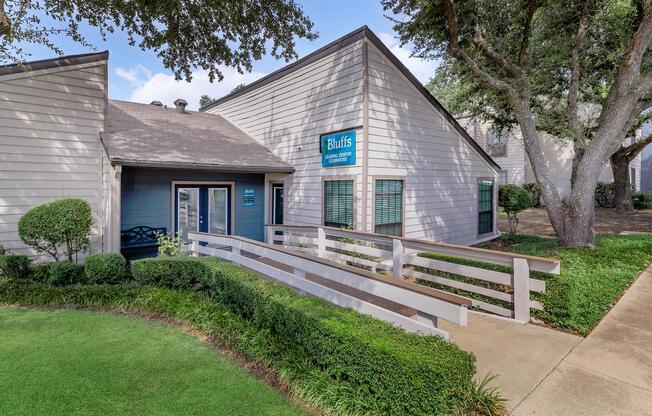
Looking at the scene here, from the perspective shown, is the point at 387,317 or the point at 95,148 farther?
the point at 95,148

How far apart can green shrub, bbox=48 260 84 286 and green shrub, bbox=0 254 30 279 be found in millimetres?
698

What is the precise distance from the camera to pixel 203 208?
9.80m

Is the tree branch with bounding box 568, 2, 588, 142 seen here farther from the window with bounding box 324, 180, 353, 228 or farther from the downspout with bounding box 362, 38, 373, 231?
the window with bounding box 324, 180, 353, 228

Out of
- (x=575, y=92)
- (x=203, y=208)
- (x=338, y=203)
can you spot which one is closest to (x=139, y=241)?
(x=203, y=208)

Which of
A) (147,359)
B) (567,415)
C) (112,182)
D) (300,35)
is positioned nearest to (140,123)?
(112,182)

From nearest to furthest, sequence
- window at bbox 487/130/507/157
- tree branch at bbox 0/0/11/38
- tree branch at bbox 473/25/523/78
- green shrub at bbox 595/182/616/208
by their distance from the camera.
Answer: tree branch at bbox 0/0/11/38, tree branch at bbox 473/25/523/78, green shrub at bbox 595/182/616/208, window at bbox 487/130/507/157

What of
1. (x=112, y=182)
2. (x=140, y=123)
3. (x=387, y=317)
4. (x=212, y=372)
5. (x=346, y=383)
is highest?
(x=140, y=123)

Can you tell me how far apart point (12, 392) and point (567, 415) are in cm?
510

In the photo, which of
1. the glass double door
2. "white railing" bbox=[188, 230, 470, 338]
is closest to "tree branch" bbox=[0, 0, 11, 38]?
the glass double door

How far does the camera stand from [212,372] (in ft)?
12.7

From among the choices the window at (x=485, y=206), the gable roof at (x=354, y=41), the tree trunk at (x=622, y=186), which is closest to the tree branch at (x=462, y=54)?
the gable roof at (x=354, y=41)

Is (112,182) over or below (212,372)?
over

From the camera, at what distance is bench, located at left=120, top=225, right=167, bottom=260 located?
8423mm

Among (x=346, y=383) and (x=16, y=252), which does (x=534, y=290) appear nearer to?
(x=346, y=383)
